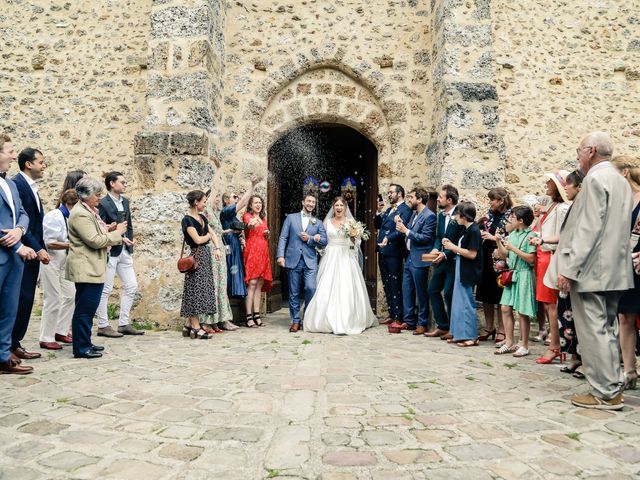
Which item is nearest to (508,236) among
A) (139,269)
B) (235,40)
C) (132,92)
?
(139,269)

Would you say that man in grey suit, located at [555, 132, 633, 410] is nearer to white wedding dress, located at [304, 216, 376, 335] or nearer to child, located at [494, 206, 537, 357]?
child, located at [494, 206, 537, 357]

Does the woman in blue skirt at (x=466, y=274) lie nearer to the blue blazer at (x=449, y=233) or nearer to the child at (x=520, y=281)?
the blue blazer at (x=449, y=233)

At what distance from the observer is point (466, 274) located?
5258mm

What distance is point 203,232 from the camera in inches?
219

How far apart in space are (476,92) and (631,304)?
155 inches

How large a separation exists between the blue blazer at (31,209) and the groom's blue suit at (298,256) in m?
3.04

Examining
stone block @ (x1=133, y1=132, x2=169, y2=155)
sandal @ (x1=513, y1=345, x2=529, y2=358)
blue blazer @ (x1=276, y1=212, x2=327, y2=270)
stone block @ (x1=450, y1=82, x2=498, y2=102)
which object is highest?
stone block @ (x1=450, y1=82, x2=498, y2=102)

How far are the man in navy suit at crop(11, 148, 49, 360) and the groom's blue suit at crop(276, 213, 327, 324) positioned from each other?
3.03 meters

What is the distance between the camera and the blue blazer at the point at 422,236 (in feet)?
19.8

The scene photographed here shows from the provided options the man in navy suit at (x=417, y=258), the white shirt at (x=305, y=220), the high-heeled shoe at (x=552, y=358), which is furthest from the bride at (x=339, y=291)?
the high-heeled shoe at (x=552, y=358)

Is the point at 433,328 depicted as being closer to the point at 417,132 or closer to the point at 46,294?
the point at 417,132

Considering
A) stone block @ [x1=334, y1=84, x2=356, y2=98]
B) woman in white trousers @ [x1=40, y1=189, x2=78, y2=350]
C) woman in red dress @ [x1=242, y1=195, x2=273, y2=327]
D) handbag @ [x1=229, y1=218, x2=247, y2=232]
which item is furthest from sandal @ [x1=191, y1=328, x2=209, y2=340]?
stone block @ [x1=334, y1=84, x2=356, y2=98]

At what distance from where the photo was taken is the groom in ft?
21.3

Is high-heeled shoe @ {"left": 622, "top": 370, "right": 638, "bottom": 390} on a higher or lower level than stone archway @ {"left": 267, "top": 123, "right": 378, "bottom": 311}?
lower
